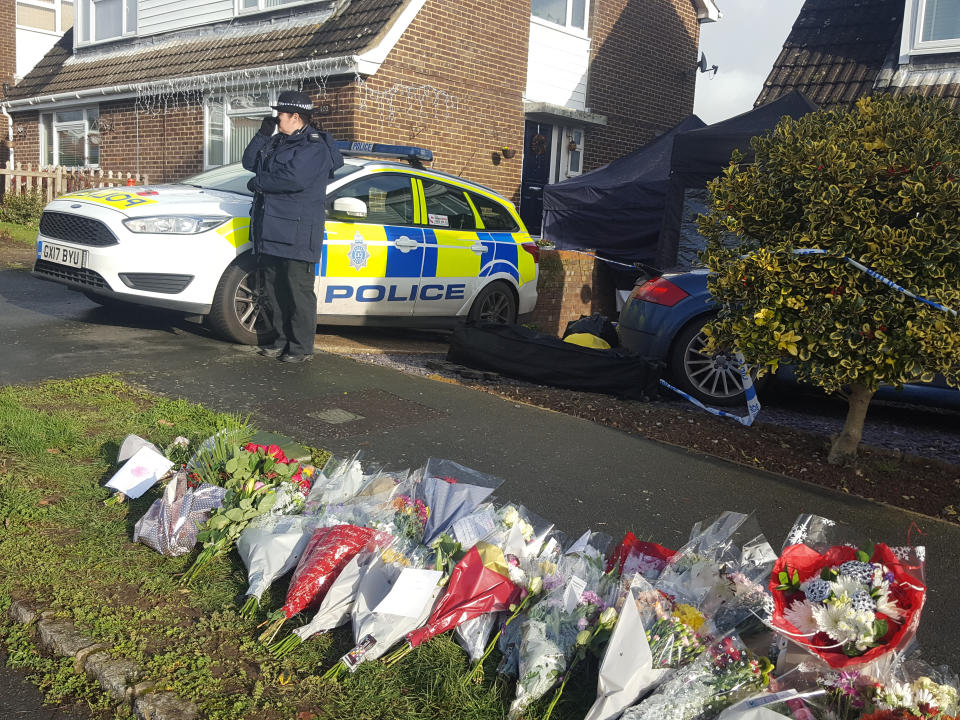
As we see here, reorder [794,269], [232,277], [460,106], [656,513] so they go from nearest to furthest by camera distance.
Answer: [656,513] < [794,269] < [232,277] < [460,106]

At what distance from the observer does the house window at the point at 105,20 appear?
17828mm

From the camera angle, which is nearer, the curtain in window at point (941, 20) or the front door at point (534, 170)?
the curtain in window at point (941, 20)

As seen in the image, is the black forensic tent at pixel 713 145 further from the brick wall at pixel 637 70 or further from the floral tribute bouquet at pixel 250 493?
the floral tribute bouquet at pixel 250 493

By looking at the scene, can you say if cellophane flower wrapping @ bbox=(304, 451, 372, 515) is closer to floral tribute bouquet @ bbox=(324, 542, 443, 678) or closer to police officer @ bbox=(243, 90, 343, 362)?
floral tribute bouquet @ bbox=(324, 542, 443, 678)

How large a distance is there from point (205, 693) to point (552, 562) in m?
1.20

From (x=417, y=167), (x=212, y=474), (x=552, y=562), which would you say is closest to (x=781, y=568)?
(x=552, y=562)

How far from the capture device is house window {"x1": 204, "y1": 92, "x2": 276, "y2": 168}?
1470cm

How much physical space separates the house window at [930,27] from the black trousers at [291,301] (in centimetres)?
1035

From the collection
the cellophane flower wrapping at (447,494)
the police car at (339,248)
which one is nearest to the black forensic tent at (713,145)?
the police car at (339,248)

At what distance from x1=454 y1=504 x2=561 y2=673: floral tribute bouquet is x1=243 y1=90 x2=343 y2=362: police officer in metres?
4.19

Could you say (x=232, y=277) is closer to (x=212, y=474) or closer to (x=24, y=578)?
(x=212, y=474)

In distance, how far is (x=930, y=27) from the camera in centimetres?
1328

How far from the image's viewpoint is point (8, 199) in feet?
54.0

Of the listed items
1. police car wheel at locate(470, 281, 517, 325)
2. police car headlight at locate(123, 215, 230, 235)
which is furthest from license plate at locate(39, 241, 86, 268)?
police car wheel at locate(470, 281, 517, 325)
